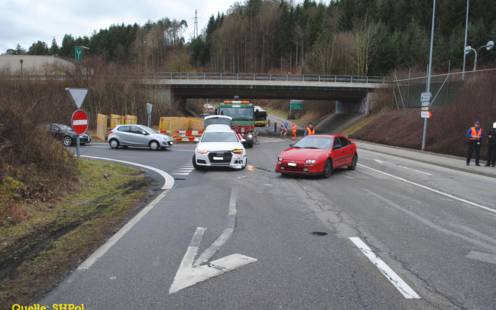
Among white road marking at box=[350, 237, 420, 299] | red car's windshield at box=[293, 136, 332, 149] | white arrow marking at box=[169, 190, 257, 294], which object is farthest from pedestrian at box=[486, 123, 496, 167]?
white arrow marking at box=[169, 190, 257, 294]

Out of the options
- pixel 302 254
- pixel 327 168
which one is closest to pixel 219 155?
pixel 327 168

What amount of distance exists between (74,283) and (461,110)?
2380 centimetres

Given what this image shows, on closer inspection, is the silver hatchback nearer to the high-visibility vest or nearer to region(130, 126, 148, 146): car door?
region(130, 126, 148, 146): car door

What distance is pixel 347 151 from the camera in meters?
14.3

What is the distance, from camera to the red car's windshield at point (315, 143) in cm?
1327

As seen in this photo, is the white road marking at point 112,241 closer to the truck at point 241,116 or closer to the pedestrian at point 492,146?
the pedestrian at point 492,146

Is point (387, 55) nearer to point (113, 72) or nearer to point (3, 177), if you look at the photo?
point (113, 72)

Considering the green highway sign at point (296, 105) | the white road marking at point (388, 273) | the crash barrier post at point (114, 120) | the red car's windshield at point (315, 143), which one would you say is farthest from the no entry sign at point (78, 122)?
the green highway sign at point (296, 105)

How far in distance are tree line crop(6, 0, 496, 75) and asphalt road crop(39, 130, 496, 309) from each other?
42.2m

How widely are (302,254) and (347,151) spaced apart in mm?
9804

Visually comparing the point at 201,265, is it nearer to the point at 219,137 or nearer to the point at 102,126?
the point at 219,137

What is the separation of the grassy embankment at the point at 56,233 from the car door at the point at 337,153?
22.0 feet

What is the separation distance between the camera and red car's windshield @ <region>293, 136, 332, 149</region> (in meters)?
13.3

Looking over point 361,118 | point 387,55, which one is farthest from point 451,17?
point 361,118
